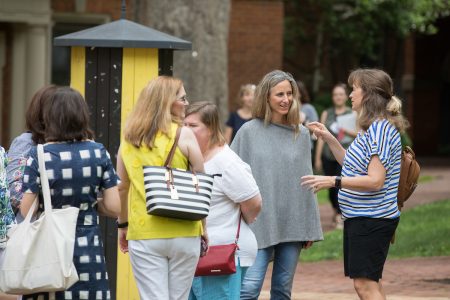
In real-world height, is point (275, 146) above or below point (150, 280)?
above

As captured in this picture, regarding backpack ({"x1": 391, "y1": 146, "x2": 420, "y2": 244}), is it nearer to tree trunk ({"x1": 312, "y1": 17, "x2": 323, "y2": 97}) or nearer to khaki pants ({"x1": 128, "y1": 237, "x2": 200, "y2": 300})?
khaki pants ({"x1": 128, "y1": 237, "x2": 200, "y2": 300})

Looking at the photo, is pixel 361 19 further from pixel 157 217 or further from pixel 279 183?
pixel 157 217

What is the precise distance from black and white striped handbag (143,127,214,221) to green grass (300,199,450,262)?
676 cm

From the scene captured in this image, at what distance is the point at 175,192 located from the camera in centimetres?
627

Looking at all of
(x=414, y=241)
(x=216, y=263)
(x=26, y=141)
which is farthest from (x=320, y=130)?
(x=414, y=241)

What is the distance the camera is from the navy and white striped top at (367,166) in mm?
7086

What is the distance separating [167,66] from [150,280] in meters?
2.31

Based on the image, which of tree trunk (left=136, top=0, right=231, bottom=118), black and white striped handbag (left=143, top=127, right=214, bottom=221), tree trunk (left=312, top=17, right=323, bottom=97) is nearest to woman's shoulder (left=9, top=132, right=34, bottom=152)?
black and white striped handbag (left=143, top=127, right=214, bottom=221)

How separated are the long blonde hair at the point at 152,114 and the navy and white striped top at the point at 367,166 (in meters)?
1.28

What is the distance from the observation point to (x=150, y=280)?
6.35 meters

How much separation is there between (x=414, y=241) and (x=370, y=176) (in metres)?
6.90

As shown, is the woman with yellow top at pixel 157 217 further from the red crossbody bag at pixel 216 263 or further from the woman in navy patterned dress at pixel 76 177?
the red crossbody bag at pixel 216 263

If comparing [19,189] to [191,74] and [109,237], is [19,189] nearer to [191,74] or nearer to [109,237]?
[109,237]

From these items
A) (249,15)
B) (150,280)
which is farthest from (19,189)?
(249,15)
